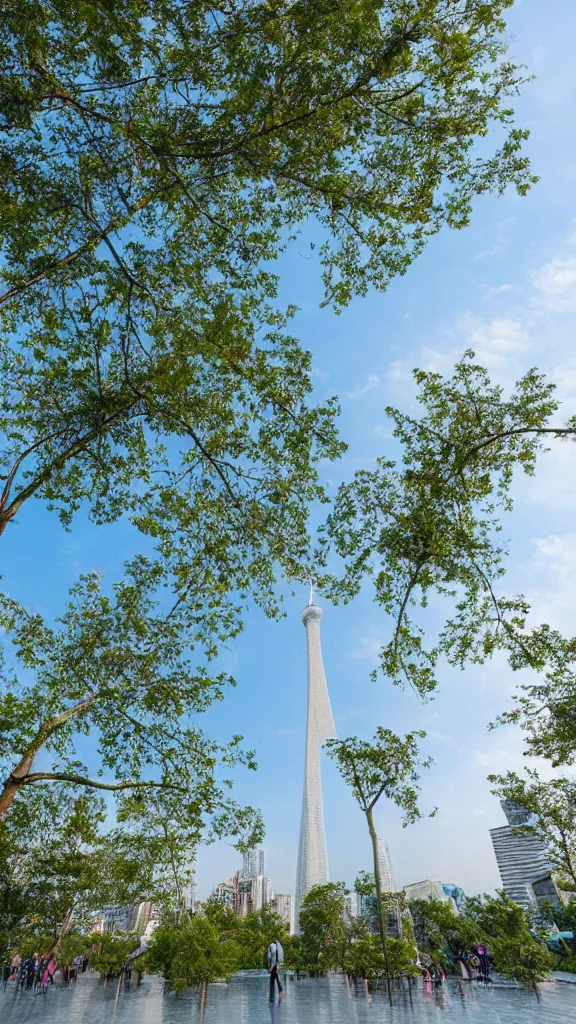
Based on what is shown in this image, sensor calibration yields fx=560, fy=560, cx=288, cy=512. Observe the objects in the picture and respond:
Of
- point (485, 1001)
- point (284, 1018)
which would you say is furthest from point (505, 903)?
point (284, 1018)

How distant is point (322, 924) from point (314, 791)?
5967 cm

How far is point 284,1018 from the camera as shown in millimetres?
10305

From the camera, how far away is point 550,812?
22.0 meters

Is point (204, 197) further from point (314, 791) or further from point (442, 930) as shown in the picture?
point (314, 791)

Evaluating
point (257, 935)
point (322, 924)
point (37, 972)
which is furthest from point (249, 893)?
point (322, 924)

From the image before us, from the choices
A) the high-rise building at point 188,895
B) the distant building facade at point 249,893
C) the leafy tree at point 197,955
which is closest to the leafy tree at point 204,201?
the leafy tree at point 197,955

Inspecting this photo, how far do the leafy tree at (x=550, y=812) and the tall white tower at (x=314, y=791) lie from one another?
193 ft

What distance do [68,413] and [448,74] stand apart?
6.54 m

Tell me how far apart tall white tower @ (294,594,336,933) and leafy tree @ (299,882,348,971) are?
165 ft

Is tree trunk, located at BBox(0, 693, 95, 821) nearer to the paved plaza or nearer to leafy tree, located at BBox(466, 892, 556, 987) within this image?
the paved plaza

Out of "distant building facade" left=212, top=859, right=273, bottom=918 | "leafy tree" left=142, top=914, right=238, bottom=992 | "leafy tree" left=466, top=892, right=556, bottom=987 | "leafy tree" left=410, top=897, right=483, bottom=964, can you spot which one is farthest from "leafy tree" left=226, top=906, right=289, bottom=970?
"distant building facade" left=212, top=859, right=273, bottom=918

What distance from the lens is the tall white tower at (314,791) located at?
3145 inches

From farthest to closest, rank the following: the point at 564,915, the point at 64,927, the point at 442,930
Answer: the point at 564,915 < the point at 64,927 < the point at 442,930

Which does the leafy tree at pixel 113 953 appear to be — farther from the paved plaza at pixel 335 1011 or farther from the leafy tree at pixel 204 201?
the leafy tree at pixel 204 201
